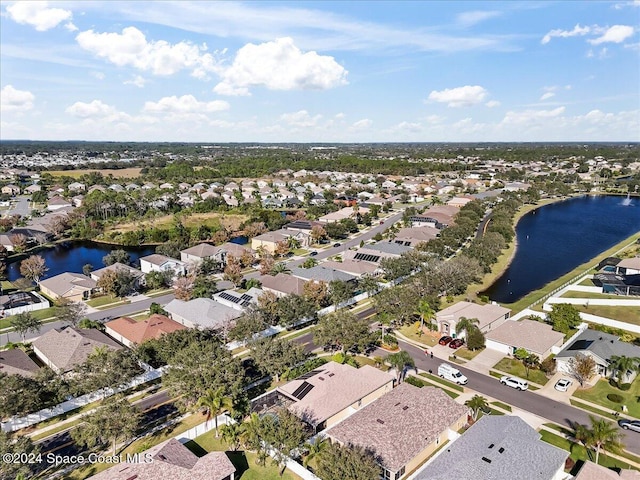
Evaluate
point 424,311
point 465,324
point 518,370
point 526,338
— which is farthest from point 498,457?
point 424,311

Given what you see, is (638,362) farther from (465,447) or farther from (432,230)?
(432,230)

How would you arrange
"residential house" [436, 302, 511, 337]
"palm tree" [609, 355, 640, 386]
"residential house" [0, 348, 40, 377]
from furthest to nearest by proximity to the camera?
1. "residential house" [436, 302, 511, 337]
2. "residential house" [0, 348, 40, 377]
3. "palm tree" [609, 355, 640, 386]

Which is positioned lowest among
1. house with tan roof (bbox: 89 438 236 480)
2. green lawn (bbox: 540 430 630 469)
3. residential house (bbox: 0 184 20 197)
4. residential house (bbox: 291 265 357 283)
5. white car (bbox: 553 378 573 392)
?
green lawn (bbox: 540 430 630 469)

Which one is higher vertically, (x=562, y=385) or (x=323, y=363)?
(x=323, y=363)

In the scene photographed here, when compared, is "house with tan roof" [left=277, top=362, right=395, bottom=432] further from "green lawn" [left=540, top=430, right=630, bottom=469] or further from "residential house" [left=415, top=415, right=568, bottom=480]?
"green lawn" [left=540, top=430, right=630, bottom=469]

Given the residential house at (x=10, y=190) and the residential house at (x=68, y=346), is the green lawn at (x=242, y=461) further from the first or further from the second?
the residential house at (x=10, y=190)

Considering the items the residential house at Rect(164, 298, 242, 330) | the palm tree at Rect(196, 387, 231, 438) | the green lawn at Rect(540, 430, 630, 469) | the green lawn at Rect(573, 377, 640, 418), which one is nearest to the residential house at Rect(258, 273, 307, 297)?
the residential house at Rect(164, 298, 242, 330)

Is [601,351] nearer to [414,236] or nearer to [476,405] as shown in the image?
[476,405]
